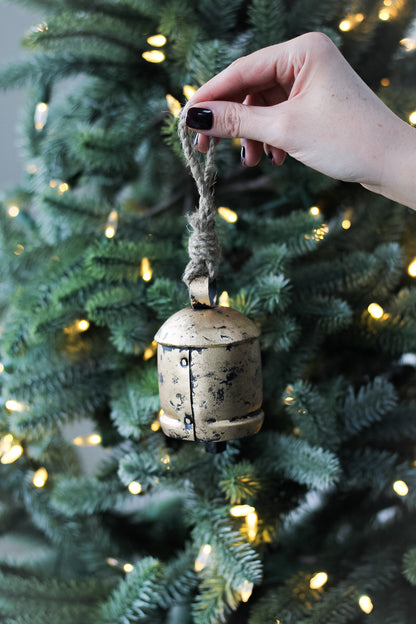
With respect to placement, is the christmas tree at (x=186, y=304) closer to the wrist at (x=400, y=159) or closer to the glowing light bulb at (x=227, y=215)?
the glowing light bulb at (x=227, y=215)

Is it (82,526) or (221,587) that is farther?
(82,526)

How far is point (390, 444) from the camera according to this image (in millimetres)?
941

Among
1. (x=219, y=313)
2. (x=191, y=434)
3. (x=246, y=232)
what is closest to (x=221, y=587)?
(x=191, y=434)

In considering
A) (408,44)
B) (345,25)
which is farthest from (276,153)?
(408,44)

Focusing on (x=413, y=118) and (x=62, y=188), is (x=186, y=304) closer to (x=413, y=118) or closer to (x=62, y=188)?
(x=62, y=188)

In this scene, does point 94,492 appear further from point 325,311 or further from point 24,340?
point 325,311

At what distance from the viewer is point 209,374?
513 mm

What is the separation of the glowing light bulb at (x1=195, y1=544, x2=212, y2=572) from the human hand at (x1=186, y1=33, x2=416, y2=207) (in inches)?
20.7

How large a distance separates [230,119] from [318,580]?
64 cm

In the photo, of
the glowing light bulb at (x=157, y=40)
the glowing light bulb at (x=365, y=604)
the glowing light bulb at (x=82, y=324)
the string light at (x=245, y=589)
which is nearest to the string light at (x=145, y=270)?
the glowing light bulb at (x=82, y=324)

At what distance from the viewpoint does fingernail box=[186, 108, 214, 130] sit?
0.53 meters

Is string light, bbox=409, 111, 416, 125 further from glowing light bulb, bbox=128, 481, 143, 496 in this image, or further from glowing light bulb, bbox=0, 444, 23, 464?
glowing light bulb, bbox=0, 444, 23, 464

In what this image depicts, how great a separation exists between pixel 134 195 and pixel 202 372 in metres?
0.70

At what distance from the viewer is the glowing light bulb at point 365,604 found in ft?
2.28
